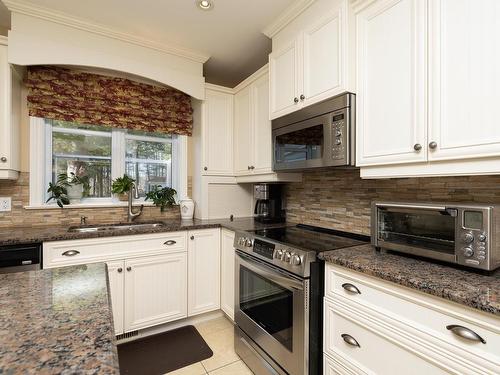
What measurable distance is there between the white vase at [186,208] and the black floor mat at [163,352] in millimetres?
1059

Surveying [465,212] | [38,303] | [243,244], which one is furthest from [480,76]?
[38,303]

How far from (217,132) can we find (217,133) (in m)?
0.01

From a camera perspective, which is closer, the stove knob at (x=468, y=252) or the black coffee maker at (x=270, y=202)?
the stove knob at (x=468, y=252)

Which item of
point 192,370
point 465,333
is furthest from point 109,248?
point 465,333

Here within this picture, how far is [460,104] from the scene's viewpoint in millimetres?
1117

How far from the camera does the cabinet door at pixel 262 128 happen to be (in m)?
2.36

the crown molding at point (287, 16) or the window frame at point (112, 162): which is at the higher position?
the crown molding at point (287, 16)

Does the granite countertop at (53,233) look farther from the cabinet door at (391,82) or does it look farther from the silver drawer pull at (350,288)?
Result: the cabinet door at (391,82)

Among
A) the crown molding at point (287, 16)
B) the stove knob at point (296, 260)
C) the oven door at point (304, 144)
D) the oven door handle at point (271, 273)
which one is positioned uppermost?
the crown molding at point (287, 16)

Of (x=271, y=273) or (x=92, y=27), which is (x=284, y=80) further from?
(x=92, y=27)

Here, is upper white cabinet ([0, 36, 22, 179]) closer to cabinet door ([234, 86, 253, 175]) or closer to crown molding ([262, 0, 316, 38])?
cabinet door ([234, 86, 253, 175])

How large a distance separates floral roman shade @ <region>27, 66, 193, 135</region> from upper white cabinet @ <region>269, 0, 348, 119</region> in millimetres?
1176

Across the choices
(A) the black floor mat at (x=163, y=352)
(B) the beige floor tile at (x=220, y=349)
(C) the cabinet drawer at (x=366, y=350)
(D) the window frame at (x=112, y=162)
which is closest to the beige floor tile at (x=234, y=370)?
(B) the beige floor tile at (x=220, y=349)

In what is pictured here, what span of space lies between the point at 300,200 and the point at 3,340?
221 cm
